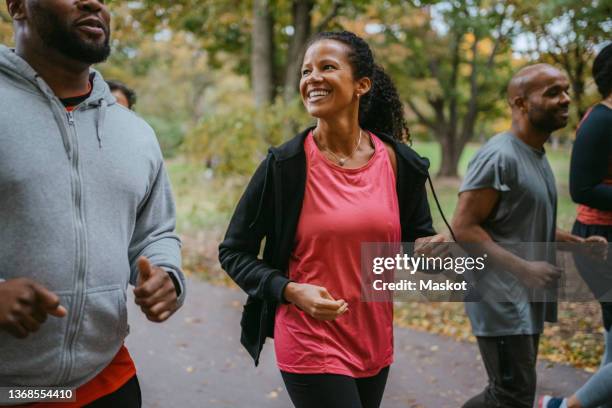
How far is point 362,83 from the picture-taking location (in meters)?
3.12

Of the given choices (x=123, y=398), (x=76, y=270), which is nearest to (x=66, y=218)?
(x=76, y=270)

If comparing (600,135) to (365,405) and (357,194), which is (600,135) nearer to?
(357,194)

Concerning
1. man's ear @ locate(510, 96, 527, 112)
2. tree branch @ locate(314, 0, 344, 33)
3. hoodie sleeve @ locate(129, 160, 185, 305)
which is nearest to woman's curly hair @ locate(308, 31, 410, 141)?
man's ear @ locate(510, 96, 527, 112)

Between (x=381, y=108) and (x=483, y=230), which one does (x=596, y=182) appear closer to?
(x=483, y=230)

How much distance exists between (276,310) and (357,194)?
658mm

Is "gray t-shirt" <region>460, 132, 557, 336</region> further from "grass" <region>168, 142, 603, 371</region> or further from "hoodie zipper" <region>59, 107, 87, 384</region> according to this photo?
"grass" <region>168, 142, 603, 371</region>

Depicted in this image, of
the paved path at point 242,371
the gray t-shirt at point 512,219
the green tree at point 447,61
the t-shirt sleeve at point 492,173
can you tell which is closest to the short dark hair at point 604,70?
the gray t-shirt at point 512,219

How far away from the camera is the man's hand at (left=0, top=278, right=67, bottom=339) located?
73.2 inches

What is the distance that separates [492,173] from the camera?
12.2 ft

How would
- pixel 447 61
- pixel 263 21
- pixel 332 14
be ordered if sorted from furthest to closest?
pixel 447 61 → pixel 263 21 → pixel 332 14

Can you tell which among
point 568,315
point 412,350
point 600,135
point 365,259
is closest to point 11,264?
point 365,259

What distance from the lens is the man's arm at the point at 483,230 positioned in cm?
367

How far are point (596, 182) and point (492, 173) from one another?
29.3 inches

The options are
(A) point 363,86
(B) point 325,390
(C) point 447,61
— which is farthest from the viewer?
(C) point 447,61
